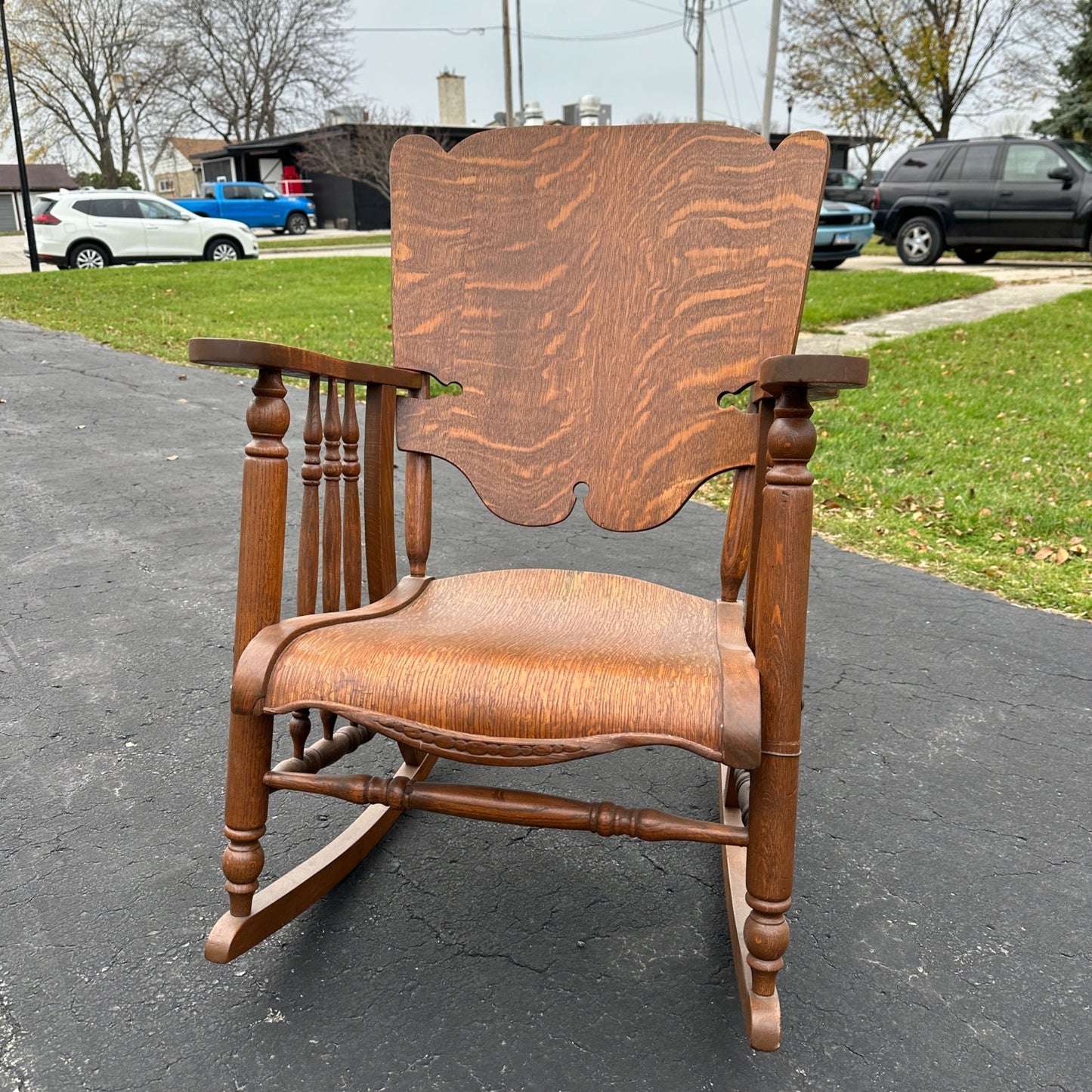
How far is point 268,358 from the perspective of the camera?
1.39 metres

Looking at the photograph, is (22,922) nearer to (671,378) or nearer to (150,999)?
(150,999)

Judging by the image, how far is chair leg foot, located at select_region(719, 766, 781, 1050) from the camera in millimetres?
1348

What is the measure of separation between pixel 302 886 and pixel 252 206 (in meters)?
25.9

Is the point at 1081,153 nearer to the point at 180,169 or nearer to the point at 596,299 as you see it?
the point at 596,299

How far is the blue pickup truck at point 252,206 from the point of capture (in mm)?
23812

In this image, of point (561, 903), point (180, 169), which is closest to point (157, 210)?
point (561, 903)

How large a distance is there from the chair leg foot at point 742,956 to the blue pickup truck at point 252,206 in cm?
2434

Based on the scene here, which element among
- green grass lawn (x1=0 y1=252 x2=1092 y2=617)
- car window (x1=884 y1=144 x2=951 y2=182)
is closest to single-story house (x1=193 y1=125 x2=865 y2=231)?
car window (x1=884 y1=144 x2=951 y2=182)

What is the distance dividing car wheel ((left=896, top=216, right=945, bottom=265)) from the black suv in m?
0.01

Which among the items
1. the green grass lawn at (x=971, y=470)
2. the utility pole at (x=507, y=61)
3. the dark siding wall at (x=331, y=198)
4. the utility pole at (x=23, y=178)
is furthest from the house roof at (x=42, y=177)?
the green grass lawn at (x=971, y=470)

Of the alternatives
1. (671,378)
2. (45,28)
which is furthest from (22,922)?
(45,28)

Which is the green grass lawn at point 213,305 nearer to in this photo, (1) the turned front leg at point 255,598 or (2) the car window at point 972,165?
(1) the turned front leg at point 255,598

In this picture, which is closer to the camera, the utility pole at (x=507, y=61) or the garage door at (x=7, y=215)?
the utility pole at (x=507, y=61)

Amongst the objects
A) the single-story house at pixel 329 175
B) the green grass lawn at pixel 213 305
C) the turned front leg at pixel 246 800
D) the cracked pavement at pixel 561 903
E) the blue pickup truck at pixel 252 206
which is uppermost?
the single-story house at pixel 329 175
